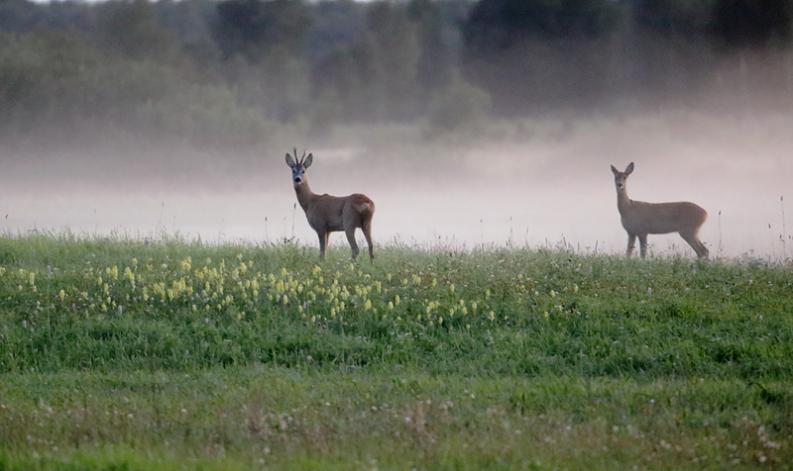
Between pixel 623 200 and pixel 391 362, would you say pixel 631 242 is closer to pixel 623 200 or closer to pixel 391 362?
pixel 623 200

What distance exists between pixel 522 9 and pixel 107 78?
13685 mm

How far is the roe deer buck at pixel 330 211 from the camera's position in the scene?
68.0ft

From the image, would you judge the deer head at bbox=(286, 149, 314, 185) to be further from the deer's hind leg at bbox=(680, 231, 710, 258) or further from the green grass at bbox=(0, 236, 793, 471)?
the deer's hind leg at bbox=(680, 231, 710, 258)

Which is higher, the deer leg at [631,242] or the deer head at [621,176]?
the deer head at [621,176]

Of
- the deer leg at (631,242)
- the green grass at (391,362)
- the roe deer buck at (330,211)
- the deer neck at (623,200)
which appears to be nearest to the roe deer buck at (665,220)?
the deer leg at (631,242)

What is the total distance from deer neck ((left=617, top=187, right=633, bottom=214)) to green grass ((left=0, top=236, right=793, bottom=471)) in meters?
5.72

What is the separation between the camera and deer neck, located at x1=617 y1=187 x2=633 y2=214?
26.3m

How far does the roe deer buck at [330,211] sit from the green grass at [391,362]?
802 mm

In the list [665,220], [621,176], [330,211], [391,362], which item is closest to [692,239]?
[665,220]

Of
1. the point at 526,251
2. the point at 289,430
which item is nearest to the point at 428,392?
the point at 289,430

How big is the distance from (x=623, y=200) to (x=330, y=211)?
322 inches

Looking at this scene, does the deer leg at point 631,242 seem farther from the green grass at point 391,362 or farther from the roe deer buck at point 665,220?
the green grass at point 391,362

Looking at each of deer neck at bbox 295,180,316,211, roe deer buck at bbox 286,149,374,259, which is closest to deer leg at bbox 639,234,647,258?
roe deer buck at bbox 286,149,374,259

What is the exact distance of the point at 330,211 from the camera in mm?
21297
